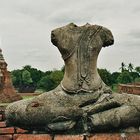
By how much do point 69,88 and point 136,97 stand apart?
0.73 m

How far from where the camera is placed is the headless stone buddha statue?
5.28m

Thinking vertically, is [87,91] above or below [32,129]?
above

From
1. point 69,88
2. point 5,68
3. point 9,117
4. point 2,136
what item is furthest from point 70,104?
point 5,68

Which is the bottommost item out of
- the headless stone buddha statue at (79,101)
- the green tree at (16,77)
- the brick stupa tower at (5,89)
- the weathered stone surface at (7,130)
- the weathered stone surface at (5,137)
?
the weathered stone surface at (5,137)

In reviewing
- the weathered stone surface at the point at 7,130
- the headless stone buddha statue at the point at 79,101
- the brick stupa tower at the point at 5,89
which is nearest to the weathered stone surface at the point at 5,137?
the weathered stone surface at the point at 7,130

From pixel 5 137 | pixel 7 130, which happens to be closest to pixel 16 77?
pixel 7 130

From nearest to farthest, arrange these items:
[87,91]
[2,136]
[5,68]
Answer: [87,91] → [2,136] → [5,68]

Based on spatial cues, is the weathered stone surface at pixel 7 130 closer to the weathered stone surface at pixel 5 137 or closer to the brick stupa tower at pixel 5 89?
the weathered stone surface at pixel 5 137

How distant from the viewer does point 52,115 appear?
5293 mm

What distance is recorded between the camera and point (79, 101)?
216 inches

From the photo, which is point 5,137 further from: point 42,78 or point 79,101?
point 42,78

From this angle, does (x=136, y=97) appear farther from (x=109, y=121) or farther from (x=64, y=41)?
(x=64, y=41)

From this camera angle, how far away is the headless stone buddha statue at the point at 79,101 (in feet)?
17.3

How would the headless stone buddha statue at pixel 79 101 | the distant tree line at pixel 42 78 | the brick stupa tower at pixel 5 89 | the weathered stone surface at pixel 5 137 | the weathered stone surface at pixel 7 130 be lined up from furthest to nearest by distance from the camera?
the distant tree line at pixel 42 78 < the brick stupa tower at pixel 5 89 < the weathered stone surface at pixel 7 130 < the weathered stone surface at pixel 5 137 < the headless stone buddha statue at pixel 79 101
